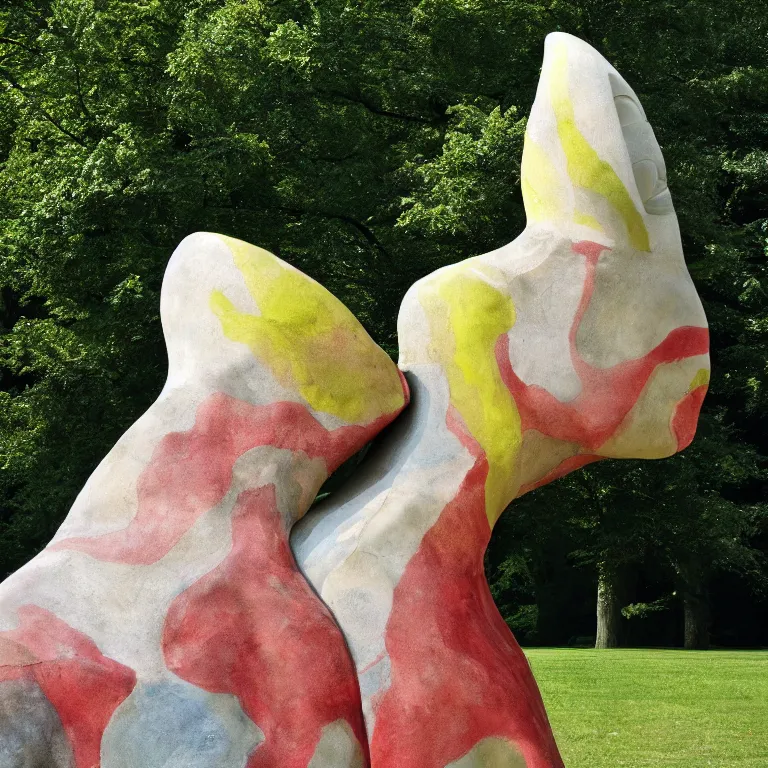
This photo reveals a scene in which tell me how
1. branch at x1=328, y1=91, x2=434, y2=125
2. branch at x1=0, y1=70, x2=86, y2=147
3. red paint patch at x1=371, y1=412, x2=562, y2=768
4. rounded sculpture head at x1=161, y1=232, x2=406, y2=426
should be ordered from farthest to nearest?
branch at x1=328, y1=91, x2=434, y2=125, branch at x1=0, y1=70, x2=86, y2=147, rounded sculpture head at x1=161, y1=232, x2=406, y2=426, red paint patch at x1=371, y1=412, x2=562, y2=768

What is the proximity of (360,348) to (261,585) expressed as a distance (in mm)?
933

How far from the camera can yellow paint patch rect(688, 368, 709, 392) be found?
513cm

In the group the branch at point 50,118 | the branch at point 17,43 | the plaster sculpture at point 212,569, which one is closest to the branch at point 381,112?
the branch at point 50,118

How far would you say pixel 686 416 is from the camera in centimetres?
515

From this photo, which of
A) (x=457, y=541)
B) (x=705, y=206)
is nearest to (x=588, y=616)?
(x=705, y=206)

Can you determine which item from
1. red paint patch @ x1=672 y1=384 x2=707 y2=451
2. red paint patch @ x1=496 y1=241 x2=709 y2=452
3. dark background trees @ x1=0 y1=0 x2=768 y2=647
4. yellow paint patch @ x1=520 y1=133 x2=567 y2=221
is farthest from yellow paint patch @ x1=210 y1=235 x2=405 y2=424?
dark background trees @ x1=0 y1=0 x2=768 y2=647

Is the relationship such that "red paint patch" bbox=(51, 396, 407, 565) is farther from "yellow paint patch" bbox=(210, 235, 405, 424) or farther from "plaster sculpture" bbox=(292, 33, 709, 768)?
"plaster sculpture" bbox=(292, 33, 709, 768)

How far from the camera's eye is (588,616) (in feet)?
97.7

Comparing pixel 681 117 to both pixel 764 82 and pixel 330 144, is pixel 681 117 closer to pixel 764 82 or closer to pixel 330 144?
pixel 764 82

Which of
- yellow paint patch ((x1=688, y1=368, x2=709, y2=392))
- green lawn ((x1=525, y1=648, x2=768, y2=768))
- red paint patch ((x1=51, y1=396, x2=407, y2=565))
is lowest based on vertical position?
green lawn ((x1=525, y1=648, x2=768, y2=768))

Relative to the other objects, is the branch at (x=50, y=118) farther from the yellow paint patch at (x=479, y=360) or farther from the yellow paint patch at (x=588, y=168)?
the yellow paint patch at (x=479, y=360)

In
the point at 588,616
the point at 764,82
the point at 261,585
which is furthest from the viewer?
the point at 588,616

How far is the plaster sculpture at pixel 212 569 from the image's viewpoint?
404 centimetres

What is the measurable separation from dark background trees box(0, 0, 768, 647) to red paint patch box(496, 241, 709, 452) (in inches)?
399
